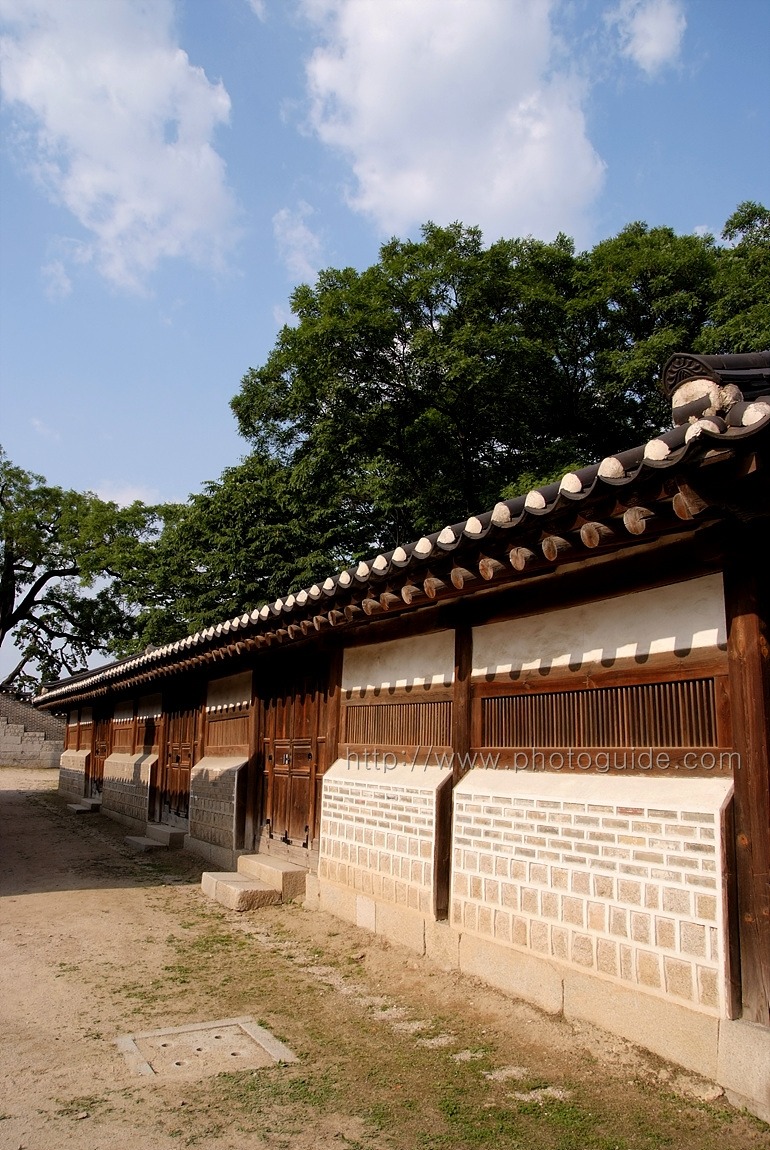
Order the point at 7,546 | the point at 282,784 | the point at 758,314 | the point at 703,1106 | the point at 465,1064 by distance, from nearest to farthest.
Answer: the point at 703,1106 < the point at 465,1064 < the point at 282,784 < the point at 758,314 < the point at 7,546

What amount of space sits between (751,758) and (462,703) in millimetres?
2766

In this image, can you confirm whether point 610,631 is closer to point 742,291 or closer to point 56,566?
point 742,291

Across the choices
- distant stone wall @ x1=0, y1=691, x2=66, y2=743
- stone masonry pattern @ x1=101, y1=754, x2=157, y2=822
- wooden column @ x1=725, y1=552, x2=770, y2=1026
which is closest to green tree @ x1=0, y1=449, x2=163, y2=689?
distant stone wall @ x1=0, y1=691, x2=66, y2=743

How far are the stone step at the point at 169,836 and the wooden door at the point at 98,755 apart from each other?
6886mm

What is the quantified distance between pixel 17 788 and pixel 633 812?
27189mm

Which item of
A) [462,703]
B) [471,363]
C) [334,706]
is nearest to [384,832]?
[462,703]

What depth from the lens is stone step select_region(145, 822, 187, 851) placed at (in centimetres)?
1381

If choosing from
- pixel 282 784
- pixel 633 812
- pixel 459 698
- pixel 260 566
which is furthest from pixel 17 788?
pixel 633 812

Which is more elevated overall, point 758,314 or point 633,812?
point 758,314

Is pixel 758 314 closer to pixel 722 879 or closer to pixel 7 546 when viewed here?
pixel 722 879

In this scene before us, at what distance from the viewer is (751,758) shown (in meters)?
4.34

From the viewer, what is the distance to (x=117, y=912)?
9188mm

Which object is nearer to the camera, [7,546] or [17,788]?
[17,788]

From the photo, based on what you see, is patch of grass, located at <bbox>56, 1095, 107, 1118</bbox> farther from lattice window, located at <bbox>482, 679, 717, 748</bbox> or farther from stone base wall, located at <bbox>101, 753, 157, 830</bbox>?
stone base wall, located at <bbox>101, 753, 157, 830</bbox>
